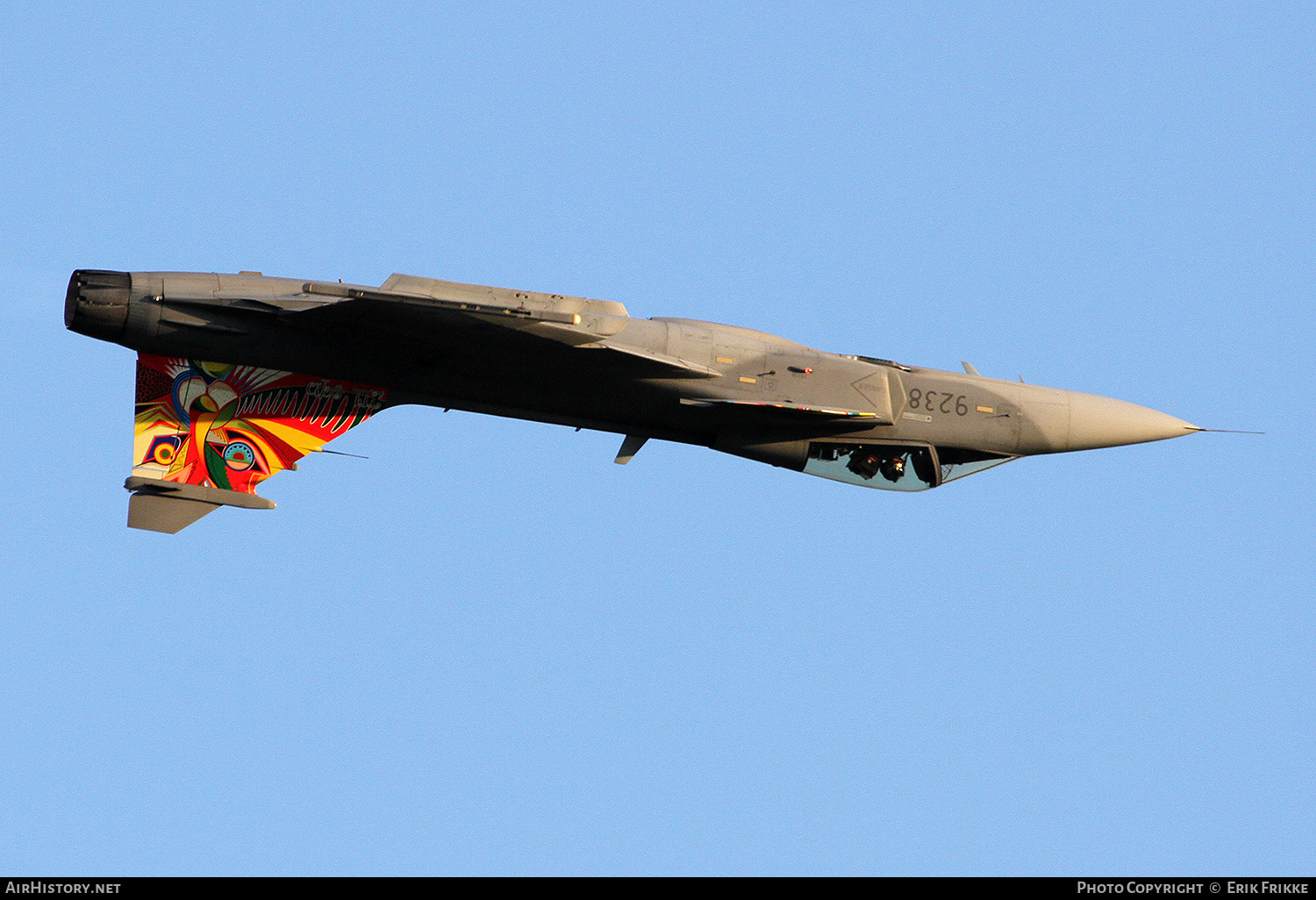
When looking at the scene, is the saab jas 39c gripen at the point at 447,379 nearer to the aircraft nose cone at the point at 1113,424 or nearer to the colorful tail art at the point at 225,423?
the colorful tail art at the point at 225,423

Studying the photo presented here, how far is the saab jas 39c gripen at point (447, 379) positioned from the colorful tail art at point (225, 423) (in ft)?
0.08

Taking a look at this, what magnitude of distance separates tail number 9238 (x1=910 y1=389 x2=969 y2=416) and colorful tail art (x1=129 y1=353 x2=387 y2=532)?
7.51 metres

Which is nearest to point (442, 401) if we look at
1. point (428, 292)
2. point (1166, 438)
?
point (428, 292)

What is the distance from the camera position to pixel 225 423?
22125mm

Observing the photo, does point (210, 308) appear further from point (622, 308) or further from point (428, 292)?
point (622, 308)

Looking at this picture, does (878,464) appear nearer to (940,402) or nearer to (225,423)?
(940,402)

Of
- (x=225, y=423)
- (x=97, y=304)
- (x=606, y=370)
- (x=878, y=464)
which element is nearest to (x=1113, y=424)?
(x=878, y=464)

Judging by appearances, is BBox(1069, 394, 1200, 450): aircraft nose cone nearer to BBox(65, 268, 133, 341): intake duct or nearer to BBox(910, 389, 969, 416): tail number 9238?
BBox(910, 389, 969, 416): tail number 9238

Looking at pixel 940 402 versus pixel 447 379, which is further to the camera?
pixel 940 402

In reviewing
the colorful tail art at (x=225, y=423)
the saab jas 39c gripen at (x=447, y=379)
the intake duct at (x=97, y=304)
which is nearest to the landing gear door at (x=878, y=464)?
the saab jas 39c gripen at (x=447, y=379)

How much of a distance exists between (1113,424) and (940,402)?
2.85 meters

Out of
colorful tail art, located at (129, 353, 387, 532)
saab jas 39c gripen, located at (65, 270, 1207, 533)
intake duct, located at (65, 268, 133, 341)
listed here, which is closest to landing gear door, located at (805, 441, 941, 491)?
saab jas 39c gripen, located at (65, 270, 1207, 533)
